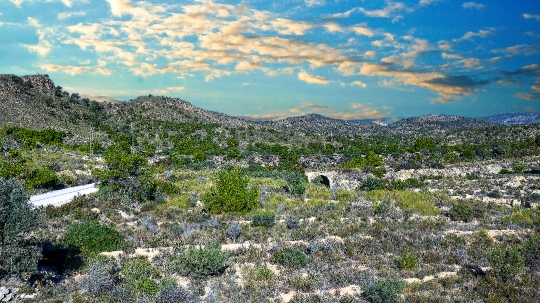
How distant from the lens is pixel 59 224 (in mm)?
18594

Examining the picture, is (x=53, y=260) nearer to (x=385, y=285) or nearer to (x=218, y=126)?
(x=385, y=285)

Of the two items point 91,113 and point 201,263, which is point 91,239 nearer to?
point 201,263

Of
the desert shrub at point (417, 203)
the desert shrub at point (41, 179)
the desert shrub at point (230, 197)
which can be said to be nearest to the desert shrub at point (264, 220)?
the desert shrub at point (230, 197)

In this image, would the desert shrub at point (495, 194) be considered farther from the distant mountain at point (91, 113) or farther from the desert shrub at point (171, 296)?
the distant mountain at point (91, 113)

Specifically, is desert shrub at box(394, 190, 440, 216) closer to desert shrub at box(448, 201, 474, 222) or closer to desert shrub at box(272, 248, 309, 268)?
desert shrub at box(448, 201, 474, 222)

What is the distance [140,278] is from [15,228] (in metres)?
4.15

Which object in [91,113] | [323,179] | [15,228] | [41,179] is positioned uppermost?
[91,113]

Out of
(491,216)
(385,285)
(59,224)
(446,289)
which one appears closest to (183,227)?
(59,224)

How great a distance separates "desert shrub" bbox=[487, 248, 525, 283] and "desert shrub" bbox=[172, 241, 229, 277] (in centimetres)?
916

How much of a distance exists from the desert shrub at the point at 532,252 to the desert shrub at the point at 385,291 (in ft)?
20.0

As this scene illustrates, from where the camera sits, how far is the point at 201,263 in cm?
1292

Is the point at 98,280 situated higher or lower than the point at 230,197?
lower

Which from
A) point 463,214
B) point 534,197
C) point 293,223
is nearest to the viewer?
point 293,223

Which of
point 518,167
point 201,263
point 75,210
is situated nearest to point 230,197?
point 75,210
